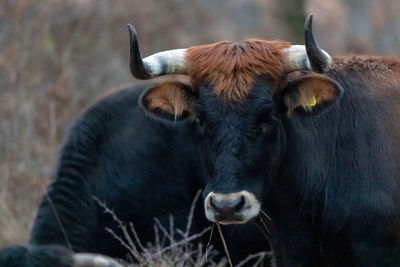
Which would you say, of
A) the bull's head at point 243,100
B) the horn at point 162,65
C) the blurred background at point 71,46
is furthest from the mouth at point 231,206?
the blurred background at point 71,46

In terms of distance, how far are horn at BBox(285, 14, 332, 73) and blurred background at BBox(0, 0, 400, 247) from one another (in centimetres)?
228

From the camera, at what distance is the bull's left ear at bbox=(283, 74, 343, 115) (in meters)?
6.39

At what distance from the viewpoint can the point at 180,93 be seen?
6.74 metres

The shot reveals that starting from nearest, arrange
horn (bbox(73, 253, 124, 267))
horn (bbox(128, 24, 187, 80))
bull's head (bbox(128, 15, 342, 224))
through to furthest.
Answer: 1. bull's head (bbox(128, 15, 342, 224))
2. horn (bbox(128, 24, 187, 80))
3. horn (bbox(73, 253, 124, 267))

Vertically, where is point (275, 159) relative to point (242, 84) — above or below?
below

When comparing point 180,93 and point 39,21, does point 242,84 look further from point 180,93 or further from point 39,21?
point 39,21

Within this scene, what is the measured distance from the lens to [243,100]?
6266 mm

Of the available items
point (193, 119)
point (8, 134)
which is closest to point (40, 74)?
point (8, 134)

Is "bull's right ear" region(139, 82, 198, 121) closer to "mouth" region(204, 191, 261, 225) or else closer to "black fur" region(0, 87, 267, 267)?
"mouth" region(204, 191, 261, 225)

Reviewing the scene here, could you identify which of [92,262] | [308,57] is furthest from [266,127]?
[92,262]

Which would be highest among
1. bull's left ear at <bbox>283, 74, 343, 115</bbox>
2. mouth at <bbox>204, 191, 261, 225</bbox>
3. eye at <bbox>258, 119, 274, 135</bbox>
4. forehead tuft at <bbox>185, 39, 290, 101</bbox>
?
forehead tuft at <bbox>185, 39, 290, 101</bbox>

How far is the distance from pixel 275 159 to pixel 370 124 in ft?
2.41

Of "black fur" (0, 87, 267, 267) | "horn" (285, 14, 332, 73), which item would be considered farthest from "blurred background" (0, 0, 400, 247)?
"horn" (285, 14, 332, 73)

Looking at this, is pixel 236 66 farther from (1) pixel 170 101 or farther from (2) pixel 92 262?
(2) pixel 92 262
